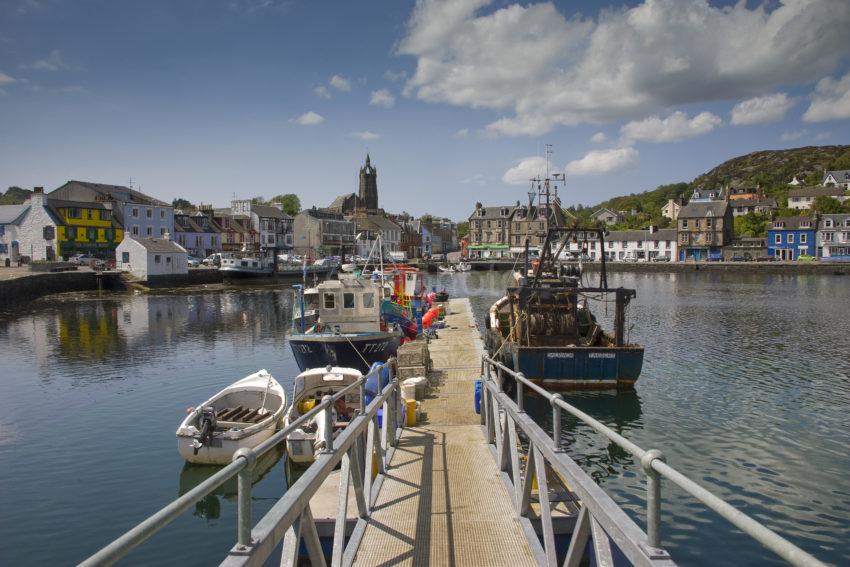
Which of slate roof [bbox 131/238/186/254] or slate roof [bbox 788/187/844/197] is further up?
slate roof [bbox 788/187/844/197]

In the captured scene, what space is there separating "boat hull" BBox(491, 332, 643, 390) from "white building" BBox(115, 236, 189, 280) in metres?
59.4

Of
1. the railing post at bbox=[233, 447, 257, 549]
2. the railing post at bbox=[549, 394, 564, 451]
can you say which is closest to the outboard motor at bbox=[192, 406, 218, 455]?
the railing post at bbox=[549, 394, 564, 451]

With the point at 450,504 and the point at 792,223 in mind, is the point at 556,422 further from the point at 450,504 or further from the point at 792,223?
the point at 792,223

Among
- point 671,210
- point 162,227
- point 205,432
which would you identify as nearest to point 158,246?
→ point 162,227

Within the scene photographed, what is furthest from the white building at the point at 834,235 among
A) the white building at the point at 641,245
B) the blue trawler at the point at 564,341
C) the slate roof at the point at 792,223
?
the blue trawler at the point at 564,341

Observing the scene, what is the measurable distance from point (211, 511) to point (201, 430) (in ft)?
7.35

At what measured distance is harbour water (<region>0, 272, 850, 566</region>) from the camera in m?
11.5

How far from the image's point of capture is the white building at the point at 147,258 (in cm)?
6875

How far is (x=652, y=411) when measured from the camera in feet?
63.8

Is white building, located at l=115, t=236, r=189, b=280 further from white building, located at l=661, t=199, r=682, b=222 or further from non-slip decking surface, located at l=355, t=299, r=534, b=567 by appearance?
white building, located at l=661, t=199, r=682, b=222

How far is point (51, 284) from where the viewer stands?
200ft

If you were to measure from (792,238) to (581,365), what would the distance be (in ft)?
340

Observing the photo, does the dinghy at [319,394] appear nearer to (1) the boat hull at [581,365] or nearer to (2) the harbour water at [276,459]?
(2) the harbour water at [276,459]

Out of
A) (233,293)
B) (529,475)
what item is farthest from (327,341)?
(233,293)
